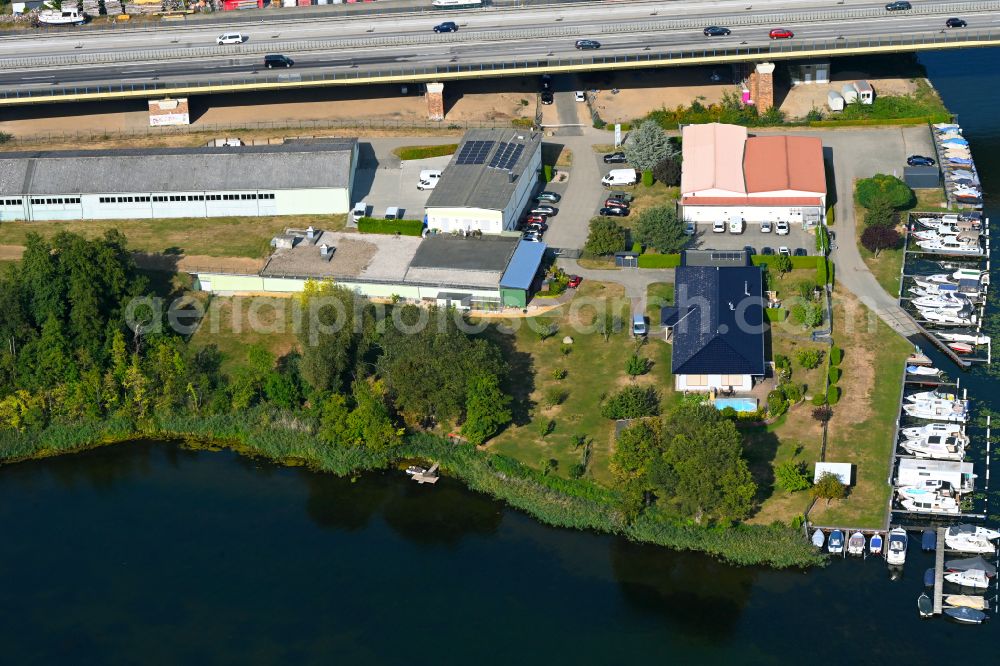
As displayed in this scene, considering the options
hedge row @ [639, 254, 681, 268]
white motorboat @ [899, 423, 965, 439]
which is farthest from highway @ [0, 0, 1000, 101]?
white motorboat @ [899, 423, 965, 439]

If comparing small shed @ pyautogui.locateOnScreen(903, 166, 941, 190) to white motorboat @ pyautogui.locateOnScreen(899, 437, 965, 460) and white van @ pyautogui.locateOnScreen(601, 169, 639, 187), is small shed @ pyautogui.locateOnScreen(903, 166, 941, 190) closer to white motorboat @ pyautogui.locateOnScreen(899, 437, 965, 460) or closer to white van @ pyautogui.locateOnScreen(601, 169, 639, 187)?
white van @ pyautogui.locateOnScreen(601, 169, 639, 187)

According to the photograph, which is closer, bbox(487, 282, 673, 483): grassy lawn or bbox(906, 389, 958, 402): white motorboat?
bbox(487, 282, 673, 483): grassy lawn

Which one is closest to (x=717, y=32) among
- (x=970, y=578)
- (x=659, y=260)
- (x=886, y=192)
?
(x=886, y=192)

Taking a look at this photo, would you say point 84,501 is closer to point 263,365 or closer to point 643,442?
point 263,365

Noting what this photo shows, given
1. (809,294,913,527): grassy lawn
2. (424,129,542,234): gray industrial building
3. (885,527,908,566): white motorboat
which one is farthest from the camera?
(424,129,542,234): gray industrial building

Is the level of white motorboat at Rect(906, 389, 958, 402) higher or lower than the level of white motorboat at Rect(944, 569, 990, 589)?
higher

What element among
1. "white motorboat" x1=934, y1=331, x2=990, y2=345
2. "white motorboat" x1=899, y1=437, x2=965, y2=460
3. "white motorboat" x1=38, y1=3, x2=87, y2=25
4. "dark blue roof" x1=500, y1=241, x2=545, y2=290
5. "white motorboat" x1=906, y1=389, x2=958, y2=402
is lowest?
"white motorboat" x1=899, y1=437, x2=965, y2=460

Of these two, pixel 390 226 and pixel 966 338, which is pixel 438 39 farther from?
pixel 966 338
